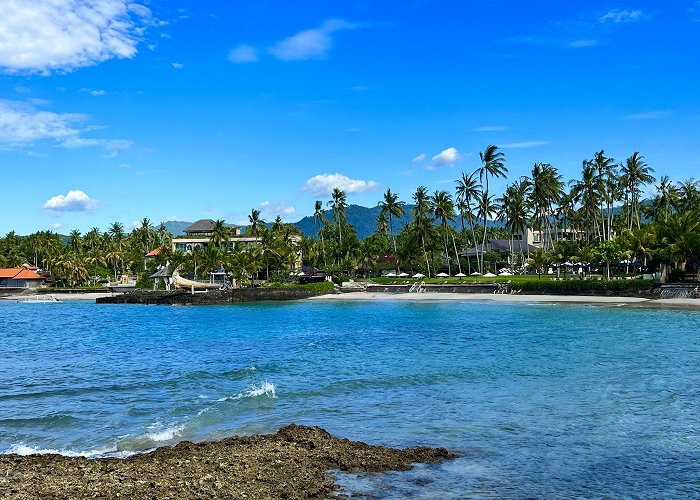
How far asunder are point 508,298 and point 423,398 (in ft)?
191

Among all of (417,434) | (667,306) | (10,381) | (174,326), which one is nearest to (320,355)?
(10,381)

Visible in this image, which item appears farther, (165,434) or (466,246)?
(466,246)

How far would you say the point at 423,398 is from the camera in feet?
70.6

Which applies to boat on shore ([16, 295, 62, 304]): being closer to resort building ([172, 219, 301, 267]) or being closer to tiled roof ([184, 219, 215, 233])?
resort building ([172, 219, 301, 267])

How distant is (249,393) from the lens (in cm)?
2288

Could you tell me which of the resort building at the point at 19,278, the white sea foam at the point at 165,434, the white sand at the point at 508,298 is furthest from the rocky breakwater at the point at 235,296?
the white sea foam at the point at 165,434

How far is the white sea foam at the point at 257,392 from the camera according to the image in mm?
22234

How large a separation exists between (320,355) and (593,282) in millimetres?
49631

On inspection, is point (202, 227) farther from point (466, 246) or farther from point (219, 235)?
point (466, 246)

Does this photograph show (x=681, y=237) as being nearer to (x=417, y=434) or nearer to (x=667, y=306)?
(x=667, y=306)

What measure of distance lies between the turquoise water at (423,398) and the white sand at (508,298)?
17.8 metres

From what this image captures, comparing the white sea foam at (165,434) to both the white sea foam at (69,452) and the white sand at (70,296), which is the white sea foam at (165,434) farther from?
the white sand at (70,296)

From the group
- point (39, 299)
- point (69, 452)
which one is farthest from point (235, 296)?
point (69, 452)

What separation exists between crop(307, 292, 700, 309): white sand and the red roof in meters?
64.9
